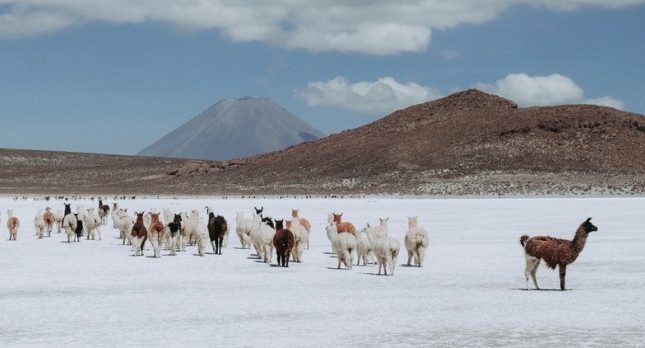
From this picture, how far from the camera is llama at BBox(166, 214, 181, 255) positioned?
21203mm

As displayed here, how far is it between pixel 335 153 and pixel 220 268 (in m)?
107

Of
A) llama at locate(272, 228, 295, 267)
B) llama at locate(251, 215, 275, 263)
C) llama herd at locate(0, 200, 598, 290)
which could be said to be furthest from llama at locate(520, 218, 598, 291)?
llama at locate(251, 215, 275, 263)

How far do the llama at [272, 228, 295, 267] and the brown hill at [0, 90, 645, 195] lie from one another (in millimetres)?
76575

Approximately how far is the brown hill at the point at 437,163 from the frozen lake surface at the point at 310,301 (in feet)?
249

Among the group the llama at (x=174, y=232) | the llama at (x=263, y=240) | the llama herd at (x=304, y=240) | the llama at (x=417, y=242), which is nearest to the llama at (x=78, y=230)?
the llama herd at (x=304, y=240)

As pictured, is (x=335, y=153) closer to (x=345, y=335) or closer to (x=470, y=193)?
(x=470, y=193)

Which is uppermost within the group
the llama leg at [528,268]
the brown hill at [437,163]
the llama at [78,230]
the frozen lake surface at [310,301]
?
the brown hill at [437,163]

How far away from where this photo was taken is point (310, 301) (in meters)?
13.2

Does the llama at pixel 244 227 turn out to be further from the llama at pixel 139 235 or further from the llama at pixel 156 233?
the llama at pixel 139 235

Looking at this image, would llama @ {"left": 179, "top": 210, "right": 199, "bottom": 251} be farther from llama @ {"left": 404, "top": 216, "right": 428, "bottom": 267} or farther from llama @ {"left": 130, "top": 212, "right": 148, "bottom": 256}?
llama @ {"left": 404, "top": 216, "right": 428, "bottom": 267}

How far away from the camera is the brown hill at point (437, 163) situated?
101312 mm

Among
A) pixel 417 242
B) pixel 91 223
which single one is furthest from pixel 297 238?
pixel 91 223

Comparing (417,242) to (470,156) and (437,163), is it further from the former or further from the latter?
(470,156)

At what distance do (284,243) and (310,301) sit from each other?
16.2 feet
